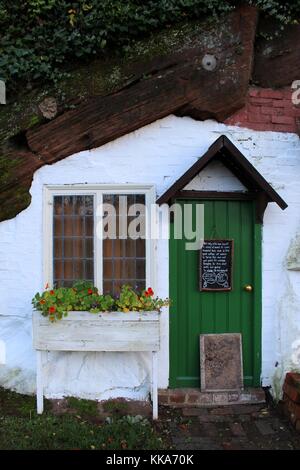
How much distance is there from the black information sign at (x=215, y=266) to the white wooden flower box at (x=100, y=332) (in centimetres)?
85

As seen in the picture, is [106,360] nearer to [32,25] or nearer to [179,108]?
[179,108]

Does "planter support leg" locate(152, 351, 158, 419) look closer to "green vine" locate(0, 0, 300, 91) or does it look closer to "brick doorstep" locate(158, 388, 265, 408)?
"brick doorstep" locate(158, 388, 265, 408)

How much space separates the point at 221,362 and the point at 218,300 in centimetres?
74

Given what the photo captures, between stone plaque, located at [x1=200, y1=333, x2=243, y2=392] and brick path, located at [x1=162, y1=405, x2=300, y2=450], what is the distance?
10.5 inches

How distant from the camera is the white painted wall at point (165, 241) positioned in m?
5.16

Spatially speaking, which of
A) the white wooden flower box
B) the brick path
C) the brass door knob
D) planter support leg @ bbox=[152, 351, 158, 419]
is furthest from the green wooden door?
the white wooden flower box

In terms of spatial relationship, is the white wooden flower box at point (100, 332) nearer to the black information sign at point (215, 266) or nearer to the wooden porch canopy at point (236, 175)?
the black information sign at point (215, 266)

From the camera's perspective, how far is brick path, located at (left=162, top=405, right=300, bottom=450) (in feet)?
13.9

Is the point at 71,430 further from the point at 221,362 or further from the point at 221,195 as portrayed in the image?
the point at 221,195

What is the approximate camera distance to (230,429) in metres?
4.56

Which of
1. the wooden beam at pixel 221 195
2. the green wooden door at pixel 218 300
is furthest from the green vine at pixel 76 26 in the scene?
the green wooden door at pixel 218 300

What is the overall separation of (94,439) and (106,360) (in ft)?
3.36

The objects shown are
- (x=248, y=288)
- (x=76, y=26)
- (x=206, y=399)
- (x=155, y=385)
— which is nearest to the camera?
(x=155, y=385)

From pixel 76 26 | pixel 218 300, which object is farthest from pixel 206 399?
pixel 76 26
